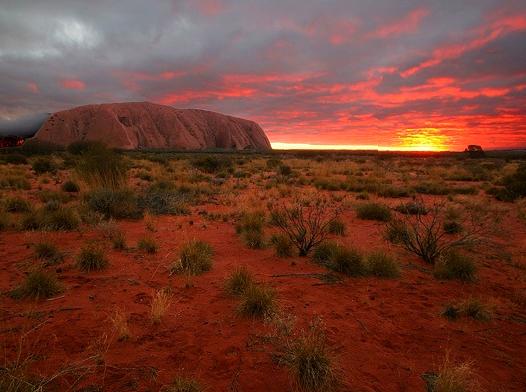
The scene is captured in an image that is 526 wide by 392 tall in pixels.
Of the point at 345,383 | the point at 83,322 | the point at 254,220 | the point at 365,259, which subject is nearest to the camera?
the point at 345,383

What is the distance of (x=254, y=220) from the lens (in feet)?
27.6

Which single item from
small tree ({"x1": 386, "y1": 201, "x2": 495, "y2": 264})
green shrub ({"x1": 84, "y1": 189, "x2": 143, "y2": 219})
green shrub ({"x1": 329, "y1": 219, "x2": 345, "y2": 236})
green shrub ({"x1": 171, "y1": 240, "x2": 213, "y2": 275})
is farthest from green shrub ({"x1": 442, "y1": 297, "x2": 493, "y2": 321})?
green shrub ({"x1": 84, "y1": 189, "x2": 143, "y2": 219})

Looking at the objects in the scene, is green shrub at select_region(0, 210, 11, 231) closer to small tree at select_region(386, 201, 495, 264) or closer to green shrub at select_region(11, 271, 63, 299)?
green shrub at select_region(11, 271, 63, 299)

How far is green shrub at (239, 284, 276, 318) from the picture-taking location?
13.3 feet

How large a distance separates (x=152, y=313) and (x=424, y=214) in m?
9.10

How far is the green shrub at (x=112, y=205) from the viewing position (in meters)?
9.34

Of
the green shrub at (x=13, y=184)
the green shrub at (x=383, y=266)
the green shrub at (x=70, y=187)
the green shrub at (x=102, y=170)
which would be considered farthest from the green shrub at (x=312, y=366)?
the green shrub at (x=13, y=184)

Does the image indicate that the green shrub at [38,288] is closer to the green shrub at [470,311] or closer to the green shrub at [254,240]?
the green shrub at [254,240]

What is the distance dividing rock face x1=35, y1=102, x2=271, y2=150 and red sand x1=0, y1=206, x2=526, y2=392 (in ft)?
288

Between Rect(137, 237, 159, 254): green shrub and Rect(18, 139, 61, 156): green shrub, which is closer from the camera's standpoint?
Rect(137, 237, 159, 254): green shrub

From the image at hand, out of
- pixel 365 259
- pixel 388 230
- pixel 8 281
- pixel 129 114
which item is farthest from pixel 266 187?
pixel 129 114

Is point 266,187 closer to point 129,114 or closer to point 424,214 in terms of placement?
point 424,214

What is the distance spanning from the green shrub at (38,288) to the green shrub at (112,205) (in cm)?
480

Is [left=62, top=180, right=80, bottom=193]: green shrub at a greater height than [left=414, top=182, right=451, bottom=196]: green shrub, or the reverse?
[left=62, top=180, right=80, bottom=193]: green shrub
